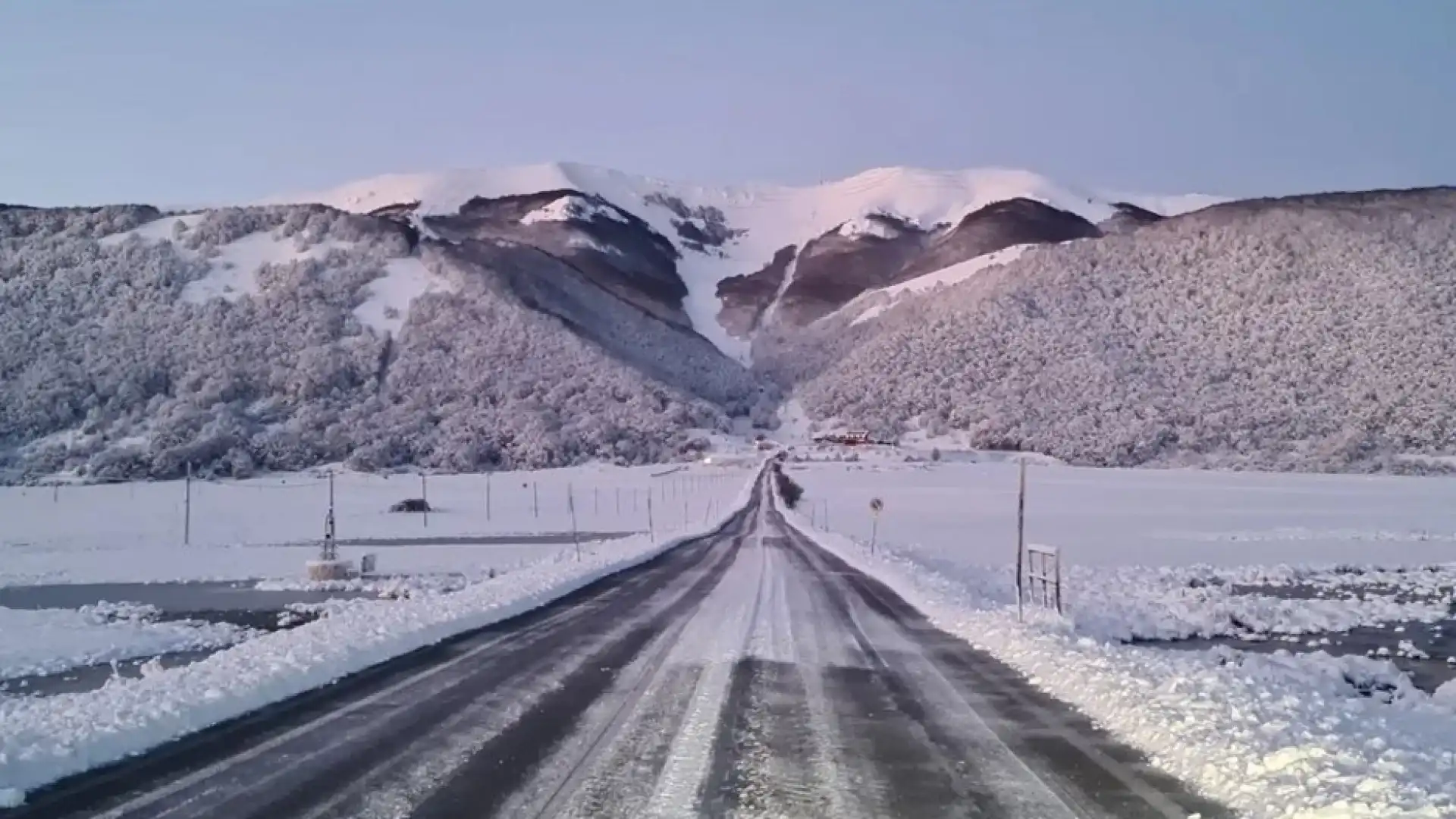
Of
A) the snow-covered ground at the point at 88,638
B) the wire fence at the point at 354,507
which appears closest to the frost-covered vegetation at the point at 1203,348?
the wire fence at the point at 354,507

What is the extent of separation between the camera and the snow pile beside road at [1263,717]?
7.40 meters

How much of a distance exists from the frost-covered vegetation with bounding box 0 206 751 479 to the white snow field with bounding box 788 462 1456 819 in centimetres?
5196

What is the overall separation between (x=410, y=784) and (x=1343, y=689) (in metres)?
10.7

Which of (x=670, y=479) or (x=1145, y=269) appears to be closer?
(x=670, y=479)

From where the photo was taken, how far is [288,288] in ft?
461

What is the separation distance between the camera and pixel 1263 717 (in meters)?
9.80

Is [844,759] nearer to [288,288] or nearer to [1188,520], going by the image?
[1188,520]

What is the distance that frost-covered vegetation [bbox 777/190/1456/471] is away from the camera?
384ft

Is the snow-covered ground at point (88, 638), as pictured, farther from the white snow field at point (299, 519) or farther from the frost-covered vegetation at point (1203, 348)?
the frost-covered vegetation at point (1203, 348)

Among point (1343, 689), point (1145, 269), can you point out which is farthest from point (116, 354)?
point (1343, 689)

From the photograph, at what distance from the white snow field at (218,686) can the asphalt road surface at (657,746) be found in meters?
0.32

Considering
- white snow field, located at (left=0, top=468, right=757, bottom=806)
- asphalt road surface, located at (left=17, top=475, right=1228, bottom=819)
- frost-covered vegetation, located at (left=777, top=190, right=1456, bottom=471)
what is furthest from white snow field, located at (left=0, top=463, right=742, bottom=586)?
frost-covered vegetation, located at (left=777, top=190, right=1456, bottom=471)

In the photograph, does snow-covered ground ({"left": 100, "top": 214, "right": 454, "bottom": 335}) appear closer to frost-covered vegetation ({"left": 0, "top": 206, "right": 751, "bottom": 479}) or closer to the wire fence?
frost-covered vegetation ({"left": 0, "top": 206, "right": 751, "bottom": 479})

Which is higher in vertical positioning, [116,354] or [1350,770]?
[116,354]
